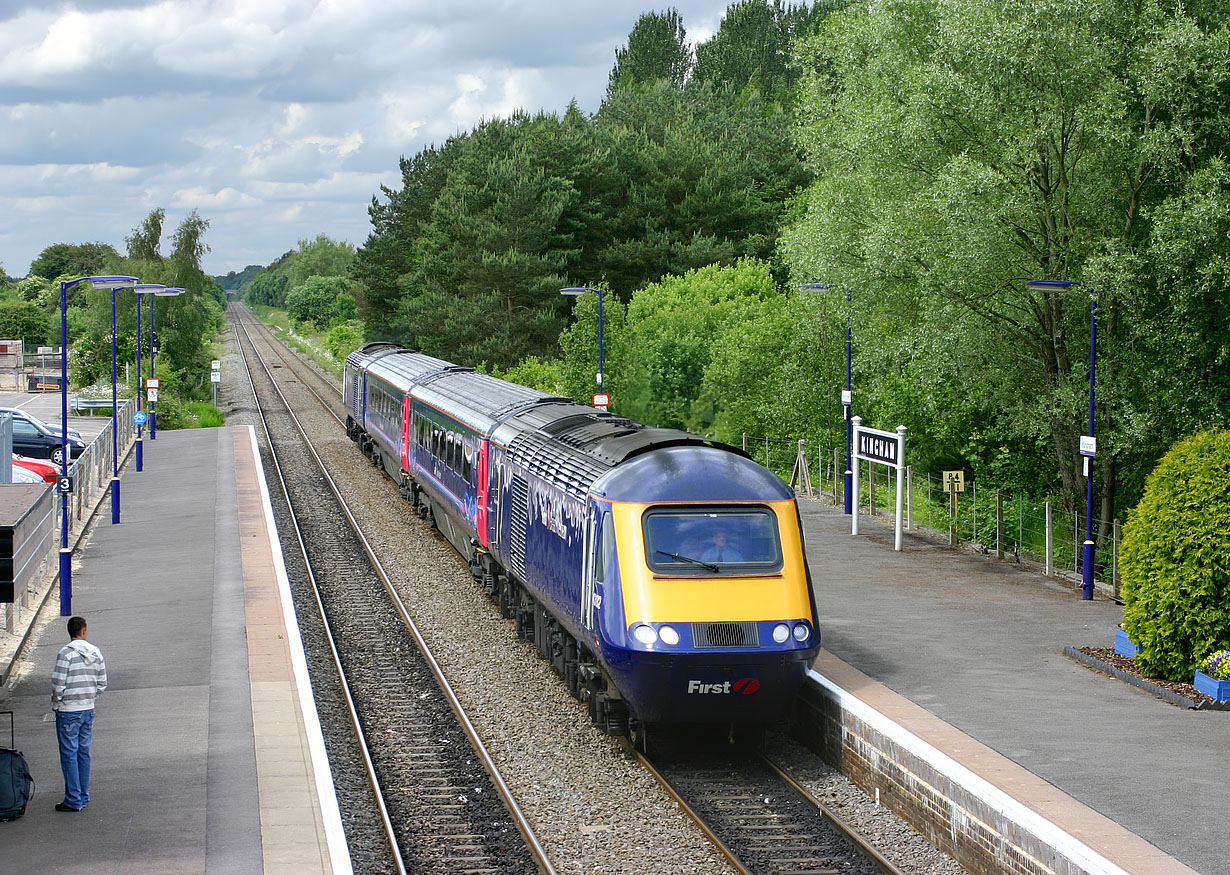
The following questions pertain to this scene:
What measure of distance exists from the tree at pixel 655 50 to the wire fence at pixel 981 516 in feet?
223

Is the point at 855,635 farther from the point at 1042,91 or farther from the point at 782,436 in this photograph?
the point at 782,436

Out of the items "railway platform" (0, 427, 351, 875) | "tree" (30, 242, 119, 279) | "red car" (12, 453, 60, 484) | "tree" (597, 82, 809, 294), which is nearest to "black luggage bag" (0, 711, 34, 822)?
"railway platform" (0, 427, 351, 875)

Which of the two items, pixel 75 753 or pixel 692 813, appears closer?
pixel 75 753

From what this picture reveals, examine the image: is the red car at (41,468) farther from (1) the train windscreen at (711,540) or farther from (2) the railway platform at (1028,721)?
(1) the train windscreen at (711,540)

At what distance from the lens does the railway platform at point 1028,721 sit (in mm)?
9461

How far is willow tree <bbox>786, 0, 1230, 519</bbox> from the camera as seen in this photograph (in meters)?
23.1

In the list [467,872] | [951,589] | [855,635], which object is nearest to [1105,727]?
[855,635]

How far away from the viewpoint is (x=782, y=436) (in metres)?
36.3

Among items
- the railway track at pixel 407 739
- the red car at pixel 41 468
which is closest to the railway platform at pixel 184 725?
the railway track at pixel 407 739

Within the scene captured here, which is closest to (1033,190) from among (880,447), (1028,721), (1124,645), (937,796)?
(880,447)

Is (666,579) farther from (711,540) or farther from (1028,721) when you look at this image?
(1028,721)

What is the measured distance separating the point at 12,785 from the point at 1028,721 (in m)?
9.18

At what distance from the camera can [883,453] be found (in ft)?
81.2

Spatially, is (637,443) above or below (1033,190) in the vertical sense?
below
